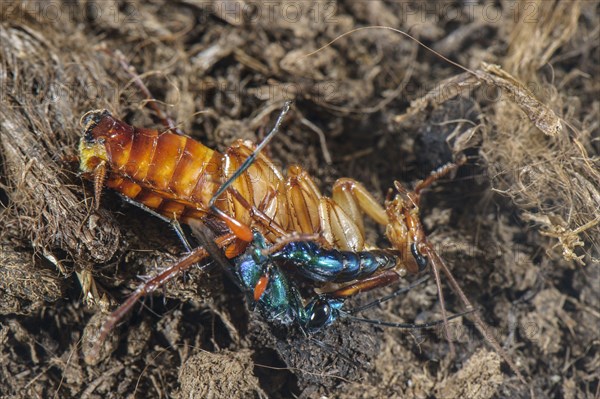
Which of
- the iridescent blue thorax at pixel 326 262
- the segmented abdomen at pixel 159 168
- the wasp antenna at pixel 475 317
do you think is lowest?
the wasp antenna at pixel 475 317

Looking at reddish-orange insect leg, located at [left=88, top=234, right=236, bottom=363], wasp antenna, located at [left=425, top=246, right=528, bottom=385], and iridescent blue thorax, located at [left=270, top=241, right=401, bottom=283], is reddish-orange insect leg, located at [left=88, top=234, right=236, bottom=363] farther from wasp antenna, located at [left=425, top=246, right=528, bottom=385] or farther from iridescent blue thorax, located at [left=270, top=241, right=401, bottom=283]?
wasp antenna, located at [left=425, top=246, right=528, bottom=385]

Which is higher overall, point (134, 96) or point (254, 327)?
point (134, 96)

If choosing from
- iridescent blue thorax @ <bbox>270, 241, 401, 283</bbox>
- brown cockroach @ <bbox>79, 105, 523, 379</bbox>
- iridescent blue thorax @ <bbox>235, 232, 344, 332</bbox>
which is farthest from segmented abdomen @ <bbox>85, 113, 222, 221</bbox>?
A: iridescent blue thorax @ <bbox>270, 241, 401, 283</bbox>

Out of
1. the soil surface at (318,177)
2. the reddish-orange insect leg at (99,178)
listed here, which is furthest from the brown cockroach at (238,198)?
the soil surface at (318,177)

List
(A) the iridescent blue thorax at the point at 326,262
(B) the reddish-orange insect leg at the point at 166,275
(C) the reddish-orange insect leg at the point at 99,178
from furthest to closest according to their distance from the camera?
(A) the iridescent blue thorax at the point at 326,262 → (C) the reddish-orange insect leg at the point at 99,178 → (B) the reddish-orange insect leg at the point at 166,275

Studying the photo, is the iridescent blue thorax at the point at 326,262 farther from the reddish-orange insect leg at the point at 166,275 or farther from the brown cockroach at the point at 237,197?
the reddish-orange insect leg at the point at 166,275

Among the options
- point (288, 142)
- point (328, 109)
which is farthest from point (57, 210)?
point (328, 109)

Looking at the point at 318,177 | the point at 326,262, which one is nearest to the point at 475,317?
the point at 326,262

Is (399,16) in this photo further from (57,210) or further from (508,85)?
(57,210)

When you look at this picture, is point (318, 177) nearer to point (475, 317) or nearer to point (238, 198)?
point (238, 198)
